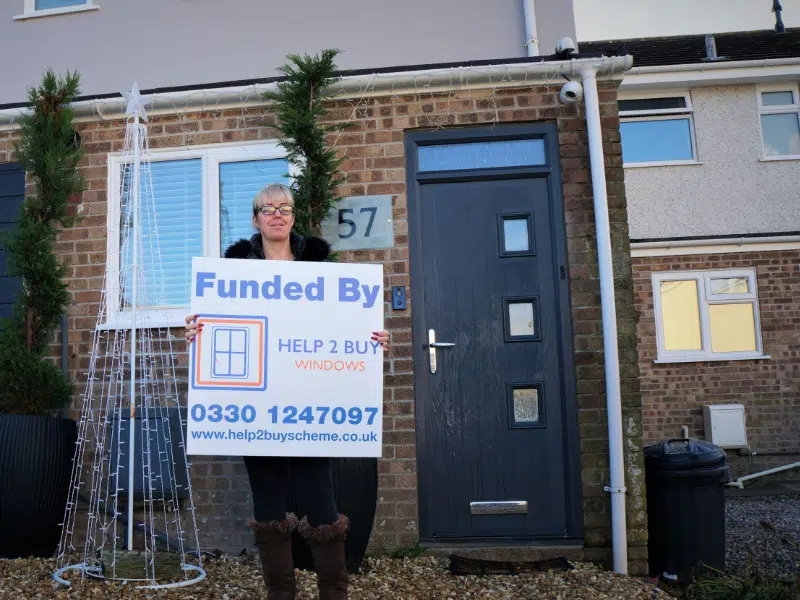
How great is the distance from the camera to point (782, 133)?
1178 centimetres

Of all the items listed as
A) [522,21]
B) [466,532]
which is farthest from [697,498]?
[522,21]

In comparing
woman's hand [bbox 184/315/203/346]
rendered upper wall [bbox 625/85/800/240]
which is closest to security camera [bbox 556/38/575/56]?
woman's hand [bbox 184/315/203/346]

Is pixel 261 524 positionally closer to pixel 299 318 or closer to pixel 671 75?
pixel 299 318

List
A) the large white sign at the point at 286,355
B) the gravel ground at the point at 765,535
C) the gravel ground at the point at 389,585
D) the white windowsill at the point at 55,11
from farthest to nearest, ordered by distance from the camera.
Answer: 1. the white windowsill at the point at 55,11
2. the gravel ground at the point at 765,535
3. the gravel ground at the point at 389,585
4. the large white sign at the point at 286,355

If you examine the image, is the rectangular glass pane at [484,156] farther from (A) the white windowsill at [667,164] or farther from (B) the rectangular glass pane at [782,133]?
(B) the rectangular glass pane at [782,133]

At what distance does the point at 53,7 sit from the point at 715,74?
8.97 m

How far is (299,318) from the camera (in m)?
3.54

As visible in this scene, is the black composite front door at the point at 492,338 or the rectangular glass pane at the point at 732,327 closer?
the black composite front door at the point at 492,338

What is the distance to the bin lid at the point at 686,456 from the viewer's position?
189 inches

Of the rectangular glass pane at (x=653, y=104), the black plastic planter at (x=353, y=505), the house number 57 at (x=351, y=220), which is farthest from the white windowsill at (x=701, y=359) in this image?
the black plastic planter at (x=353, y=505)

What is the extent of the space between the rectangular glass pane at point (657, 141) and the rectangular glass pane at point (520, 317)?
757cm

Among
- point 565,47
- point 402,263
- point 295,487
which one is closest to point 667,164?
point 565,47

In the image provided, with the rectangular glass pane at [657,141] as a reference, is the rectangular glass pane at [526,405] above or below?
below

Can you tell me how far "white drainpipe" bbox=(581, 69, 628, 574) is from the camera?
4598mm
